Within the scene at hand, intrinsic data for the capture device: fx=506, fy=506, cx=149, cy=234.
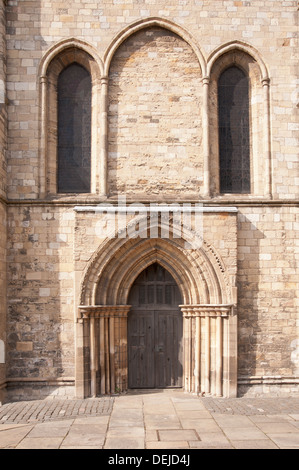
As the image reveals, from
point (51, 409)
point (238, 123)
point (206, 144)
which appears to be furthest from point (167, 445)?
point (238, 123)

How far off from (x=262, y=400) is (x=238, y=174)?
4.48 metres

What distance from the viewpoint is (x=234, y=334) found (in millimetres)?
9586

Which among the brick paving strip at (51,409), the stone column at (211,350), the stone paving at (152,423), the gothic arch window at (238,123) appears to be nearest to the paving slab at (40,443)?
the stone paving at (152,423)

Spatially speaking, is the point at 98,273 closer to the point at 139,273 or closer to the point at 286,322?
the point at 139,273

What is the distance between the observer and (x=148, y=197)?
10070 millimetres

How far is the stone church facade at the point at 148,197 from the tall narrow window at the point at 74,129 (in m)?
0.03

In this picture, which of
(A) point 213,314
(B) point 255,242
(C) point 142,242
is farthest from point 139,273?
(B) point 255,242

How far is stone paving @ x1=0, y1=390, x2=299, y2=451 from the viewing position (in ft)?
22.2

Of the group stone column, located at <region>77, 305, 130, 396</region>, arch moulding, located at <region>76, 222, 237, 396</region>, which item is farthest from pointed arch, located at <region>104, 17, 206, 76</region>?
stone column, located at <region>77, 305, 130, 396</region>

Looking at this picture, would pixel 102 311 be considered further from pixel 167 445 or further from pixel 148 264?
pixel 167 445

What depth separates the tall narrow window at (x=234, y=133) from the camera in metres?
10.5

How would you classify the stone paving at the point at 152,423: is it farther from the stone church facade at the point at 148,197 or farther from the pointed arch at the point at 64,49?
the pointed arch at the point at 64,49

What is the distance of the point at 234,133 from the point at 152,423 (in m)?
5.99

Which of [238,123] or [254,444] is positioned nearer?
[254,444]
